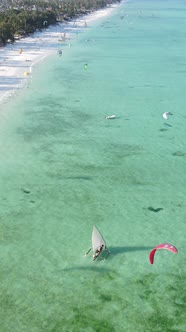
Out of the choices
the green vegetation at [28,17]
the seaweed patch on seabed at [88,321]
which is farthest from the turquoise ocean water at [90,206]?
the green vegetation at [28,17]

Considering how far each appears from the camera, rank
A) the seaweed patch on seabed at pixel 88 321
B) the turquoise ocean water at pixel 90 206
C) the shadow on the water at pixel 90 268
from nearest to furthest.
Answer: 1. the seaweed patch on seabed at pixel 88 321
2. the turquoise ocean water at pixel 90 206
3. the shadow on the water at pixel 90 268

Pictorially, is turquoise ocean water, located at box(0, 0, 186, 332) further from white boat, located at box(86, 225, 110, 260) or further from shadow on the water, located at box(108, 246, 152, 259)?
white boat, located at box(86, 225, 110, 260)

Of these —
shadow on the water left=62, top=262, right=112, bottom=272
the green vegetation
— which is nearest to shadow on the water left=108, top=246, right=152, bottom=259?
shadow on the water left=62, top=262, right=112, bottom=272

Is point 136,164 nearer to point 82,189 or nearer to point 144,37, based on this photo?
point 82,189

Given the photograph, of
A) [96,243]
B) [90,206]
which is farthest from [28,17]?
[96,243]

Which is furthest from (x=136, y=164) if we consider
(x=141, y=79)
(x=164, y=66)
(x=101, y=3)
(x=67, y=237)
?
(x=101, y=3)

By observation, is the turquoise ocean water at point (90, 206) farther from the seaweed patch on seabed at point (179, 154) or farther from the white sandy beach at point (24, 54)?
the white sandy beach at point (24, 54)
